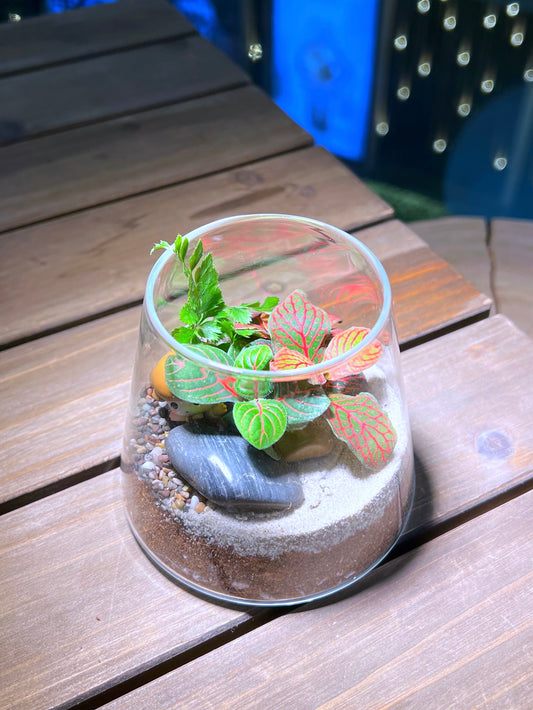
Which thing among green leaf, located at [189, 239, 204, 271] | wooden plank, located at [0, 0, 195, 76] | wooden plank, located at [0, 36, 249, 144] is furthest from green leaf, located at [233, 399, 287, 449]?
wooden plank, located at [0, 0, 195, 76]

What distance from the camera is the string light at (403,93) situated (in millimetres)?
1996

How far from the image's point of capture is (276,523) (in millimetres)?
449

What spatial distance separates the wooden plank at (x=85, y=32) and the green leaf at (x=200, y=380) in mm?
773

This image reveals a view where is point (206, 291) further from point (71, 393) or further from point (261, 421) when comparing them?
point (71, 393)

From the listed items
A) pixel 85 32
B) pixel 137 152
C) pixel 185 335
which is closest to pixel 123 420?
pixel 185 335

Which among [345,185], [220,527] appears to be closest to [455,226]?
[345,185]

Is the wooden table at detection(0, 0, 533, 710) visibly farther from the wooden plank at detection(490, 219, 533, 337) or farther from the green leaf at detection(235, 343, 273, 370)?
the wooden plank at detection(490, 219, 533, 337)

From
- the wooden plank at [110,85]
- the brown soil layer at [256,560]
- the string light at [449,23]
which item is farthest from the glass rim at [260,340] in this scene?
the string light at [449,23]

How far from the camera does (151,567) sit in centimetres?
53

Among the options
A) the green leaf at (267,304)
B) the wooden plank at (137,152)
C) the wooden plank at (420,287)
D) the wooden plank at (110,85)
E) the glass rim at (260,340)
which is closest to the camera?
the glass rim at (260,340)

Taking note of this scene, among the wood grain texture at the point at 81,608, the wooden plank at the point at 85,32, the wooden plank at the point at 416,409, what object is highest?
the wooden plank at the point at 85,32

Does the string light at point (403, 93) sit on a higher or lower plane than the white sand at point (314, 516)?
lower

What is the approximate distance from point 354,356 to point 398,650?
21 cm

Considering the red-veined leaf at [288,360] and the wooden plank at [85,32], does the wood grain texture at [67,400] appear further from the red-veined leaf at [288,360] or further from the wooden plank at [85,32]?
the wooden plank at [85,32]
